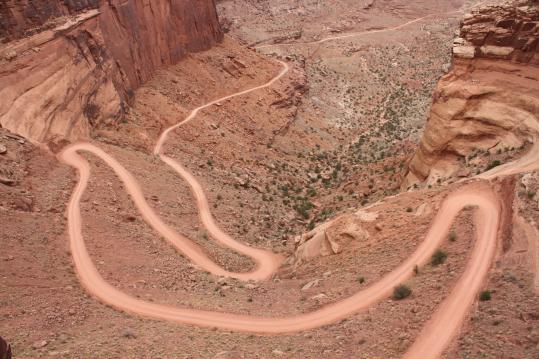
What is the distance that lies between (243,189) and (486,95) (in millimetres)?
18121

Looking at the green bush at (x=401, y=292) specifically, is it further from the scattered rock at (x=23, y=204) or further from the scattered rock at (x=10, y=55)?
the scattered rock at (x=10, y=55)

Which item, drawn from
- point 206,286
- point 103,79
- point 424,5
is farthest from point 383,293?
point 424,5

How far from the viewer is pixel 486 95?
24891 mm

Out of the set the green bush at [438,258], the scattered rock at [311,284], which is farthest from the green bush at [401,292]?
the scattered rock at [311,284]

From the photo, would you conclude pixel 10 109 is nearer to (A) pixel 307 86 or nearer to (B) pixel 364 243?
(B) pixel 364 243

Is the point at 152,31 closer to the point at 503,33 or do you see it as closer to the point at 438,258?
the point at 503,33

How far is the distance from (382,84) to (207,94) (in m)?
26.0

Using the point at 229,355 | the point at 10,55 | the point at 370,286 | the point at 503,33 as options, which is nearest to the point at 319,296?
the point at 370,286

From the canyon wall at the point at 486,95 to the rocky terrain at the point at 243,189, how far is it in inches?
3.8

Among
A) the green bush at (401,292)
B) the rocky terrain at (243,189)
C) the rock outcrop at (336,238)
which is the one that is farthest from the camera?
the rock outcrop at (336,238)

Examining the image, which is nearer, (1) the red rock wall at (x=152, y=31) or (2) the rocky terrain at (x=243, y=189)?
(2) the rocky terrain at (x=243, y=189)

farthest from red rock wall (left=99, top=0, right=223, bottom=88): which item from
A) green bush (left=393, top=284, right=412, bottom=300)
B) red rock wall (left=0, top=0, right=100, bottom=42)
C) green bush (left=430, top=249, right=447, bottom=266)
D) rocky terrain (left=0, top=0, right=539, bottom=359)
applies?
green bush (left=393, top=284, right=412, bottom=300)

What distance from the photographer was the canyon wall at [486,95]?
909 inches

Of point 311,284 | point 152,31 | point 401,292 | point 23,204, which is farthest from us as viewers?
point 152,31
